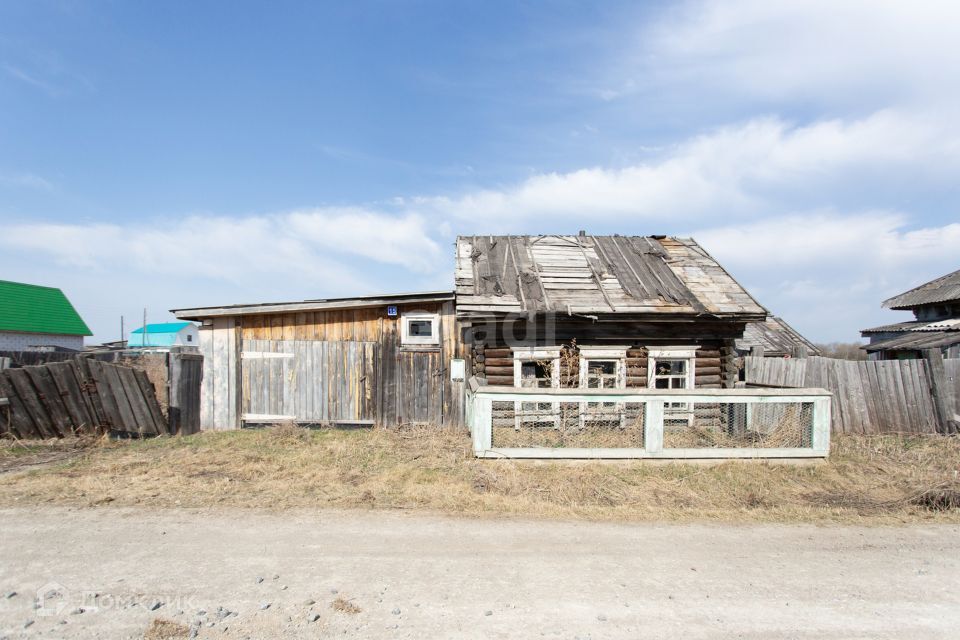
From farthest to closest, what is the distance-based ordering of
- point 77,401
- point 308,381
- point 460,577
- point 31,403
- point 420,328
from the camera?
point 420,328 → point 308,381 → point 77,401 → point 31,403 → point 460,577

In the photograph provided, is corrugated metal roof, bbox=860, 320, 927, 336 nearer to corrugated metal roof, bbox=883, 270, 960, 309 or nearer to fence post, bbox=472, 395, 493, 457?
corrugated metal roof, bbox=883, 270, 960, 309

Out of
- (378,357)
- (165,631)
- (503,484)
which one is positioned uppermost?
(378,357)

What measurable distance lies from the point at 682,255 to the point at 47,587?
45.5ft

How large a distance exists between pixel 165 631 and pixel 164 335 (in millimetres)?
54431

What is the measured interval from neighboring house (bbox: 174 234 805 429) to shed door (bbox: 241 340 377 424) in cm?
2

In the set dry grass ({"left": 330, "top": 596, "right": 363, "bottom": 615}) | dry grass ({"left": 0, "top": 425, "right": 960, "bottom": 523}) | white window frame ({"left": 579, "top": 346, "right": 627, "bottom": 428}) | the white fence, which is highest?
white window frame ({"left": 579, "top": 346, "right": 627, "bottom": 428})

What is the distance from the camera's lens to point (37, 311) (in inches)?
1254

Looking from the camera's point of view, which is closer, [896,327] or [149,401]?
[149,401]

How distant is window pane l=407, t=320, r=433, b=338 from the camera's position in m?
11.7

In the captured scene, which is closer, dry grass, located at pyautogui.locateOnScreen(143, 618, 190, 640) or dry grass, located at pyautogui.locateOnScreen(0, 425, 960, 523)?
dry grass, located at pyautogui.locateOnScreen(143, 618, 190, 640)

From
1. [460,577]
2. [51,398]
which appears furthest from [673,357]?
[51,398]

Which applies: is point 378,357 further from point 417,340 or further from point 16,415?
point 16,415

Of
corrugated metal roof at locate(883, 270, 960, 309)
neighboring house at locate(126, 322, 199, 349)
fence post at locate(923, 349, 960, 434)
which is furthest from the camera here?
neighboring house at locate(126, 322, 199, 349)

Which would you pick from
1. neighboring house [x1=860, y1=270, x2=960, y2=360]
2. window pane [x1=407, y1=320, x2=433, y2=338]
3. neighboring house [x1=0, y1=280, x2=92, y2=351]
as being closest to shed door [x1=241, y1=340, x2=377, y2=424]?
window pane [x1=407, y1=320, x2=433, y2=338]
